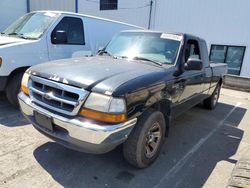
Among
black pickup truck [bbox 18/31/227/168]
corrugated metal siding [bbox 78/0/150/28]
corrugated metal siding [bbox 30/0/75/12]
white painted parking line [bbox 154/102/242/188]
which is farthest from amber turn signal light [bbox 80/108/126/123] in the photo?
corrugated metal siding [bbox 30/0/75/12]

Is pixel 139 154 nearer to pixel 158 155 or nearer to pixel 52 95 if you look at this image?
pixel 158 155

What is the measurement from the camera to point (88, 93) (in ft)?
7.65

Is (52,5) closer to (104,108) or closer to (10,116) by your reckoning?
(10,116)

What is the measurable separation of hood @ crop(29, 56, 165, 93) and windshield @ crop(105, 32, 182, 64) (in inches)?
14.2

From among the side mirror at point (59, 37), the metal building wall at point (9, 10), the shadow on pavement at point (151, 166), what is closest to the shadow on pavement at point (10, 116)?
the shadow on pavement at point (151, 166)

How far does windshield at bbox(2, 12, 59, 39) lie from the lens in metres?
4.86

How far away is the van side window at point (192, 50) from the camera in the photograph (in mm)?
4037

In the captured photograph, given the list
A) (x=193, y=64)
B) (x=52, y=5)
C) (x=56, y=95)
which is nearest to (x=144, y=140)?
(x=56, y=95)

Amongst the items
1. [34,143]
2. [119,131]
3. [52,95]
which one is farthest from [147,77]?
[34,143]

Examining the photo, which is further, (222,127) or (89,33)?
(89,33)

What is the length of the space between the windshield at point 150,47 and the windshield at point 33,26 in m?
1.88

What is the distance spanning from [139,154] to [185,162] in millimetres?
959

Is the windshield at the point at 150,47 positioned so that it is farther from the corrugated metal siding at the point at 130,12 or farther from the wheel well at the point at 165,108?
the corrugated metal siding at the point at 130,12

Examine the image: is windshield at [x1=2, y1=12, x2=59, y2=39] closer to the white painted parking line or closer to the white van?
the white van
